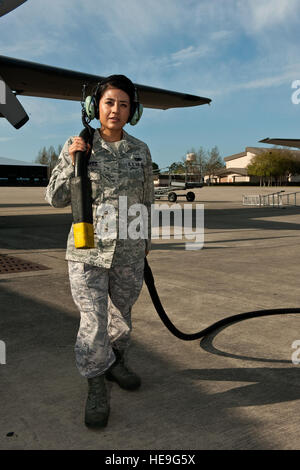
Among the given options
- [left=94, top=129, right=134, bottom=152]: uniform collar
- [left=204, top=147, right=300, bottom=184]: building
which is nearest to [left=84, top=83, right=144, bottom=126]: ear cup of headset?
[left=94, top=129, right=134, bottom=152]: uniform collar

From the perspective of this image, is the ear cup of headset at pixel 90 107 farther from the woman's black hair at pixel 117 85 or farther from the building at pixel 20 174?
the building at pixel 20 174

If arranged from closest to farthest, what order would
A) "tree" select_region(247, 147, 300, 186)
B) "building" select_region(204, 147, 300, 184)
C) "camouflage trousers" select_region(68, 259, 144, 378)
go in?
1. "camouflage trousers" select_region(68, 259, 144, 378)
2. "tree" select_region(247, 147, 300, 186)
3. "building" select_region(204, 147, 300, 184)

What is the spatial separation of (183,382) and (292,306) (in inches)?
87.7

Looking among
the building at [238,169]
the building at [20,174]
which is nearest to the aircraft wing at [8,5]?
the building at [20,174]

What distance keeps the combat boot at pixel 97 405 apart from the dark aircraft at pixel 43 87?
374 inches

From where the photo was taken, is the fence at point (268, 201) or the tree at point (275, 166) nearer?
the fence at point (268, 201)

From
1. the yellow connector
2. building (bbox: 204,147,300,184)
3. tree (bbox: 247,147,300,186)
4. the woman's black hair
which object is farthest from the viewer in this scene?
building (bbox: 204,147,300,184)

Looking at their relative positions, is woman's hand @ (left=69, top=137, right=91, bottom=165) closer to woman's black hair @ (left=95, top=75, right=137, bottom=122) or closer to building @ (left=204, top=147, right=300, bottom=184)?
woman's black hair @ (left=95, top=75, right=137, bottom=122)

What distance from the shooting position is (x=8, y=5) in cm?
969

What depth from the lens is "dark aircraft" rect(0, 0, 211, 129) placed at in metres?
10.8

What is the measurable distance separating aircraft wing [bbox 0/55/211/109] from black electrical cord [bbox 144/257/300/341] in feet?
40.4

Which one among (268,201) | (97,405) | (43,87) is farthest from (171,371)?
(268,201)

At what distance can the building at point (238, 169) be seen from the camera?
4331 inches

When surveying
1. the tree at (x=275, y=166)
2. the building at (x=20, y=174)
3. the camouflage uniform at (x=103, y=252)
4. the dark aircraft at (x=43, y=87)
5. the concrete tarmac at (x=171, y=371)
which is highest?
the tree at (x=275, y=166)
